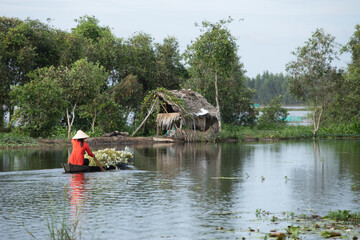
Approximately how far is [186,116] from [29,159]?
15966 millimetres

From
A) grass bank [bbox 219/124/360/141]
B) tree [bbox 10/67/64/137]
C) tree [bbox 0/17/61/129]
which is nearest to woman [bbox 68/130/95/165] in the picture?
tree [bbox 10/67/64/137]

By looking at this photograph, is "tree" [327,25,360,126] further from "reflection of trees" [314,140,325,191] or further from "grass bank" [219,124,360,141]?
"reflection of trees" [314,140,325,191]

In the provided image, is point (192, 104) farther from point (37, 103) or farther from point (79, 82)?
point (37, 103)

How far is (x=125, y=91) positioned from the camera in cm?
4231

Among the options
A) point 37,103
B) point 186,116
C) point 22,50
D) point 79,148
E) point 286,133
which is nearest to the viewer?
point 79,148

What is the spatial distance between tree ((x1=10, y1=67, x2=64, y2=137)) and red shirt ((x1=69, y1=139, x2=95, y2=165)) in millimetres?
15553

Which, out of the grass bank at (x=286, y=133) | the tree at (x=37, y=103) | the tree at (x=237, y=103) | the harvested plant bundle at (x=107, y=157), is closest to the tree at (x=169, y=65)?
the tree at (x=237, y=103)

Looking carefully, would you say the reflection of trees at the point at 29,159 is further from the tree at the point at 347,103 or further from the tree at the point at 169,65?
the tree at the point at 347,103

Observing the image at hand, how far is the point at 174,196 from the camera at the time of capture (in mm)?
14188

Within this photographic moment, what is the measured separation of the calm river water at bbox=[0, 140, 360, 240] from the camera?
10266 millimetres

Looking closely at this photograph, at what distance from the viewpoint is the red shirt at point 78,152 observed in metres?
18.3

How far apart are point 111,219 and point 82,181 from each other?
617 centimetres

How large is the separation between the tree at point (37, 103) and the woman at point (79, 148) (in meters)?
15.6

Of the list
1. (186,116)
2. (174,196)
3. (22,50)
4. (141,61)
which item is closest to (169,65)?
(141,61)
